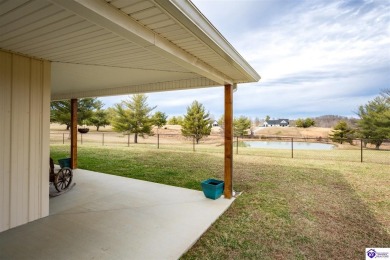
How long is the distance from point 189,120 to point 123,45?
19.2m

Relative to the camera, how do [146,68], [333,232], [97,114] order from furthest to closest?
1. [97,114]
2. [146,68]
3. [333,232]

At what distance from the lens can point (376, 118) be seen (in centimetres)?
1594

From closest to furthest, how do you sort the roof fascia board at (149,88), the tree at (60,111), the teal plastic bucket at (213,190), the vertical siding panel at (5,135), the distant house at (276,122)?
the vertical siding panel at (5,135) < the teal plastic bucket at (213,190) < the roof fascia board at (149,88) < the tree at (60,111) < the distant house at (276,122)

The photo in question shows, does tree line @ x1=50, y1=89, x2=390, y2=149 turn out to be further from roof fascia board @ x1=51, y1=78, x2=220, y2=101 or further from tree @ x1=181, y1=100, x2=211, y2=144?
roof fascia board @ x1=51, y1=78, x2=220, y2=101

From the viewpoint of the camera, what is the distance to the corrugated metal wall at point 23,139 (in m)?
2.82

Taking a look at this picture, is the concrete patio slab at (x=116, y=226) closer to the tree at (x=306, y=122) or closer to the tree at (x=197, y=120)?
the tree at (x=197, y=120)

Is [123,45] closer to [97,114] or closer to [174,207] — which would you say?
[174,207]

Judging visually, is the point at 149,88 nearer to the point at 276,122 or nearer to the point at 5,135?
the point at 5,135

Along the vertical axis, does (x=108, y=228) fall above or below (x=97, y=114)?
below

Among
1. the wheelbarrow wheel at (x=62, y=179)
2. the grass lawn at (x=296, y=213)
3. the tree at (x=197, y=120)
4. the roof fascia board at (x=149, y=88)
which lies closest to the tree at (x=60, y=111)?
the tree at (x=197, y=120)

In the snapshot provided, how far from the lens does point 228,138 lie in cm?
419

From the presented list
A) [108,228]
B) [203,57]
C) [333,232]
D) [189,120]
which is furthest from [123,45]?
[189,120]

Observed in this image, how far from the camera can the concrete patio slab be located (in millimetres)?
2414

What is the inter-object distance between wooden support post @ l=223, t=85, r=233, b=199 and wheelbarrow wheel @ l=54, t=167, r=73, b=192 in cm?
332
